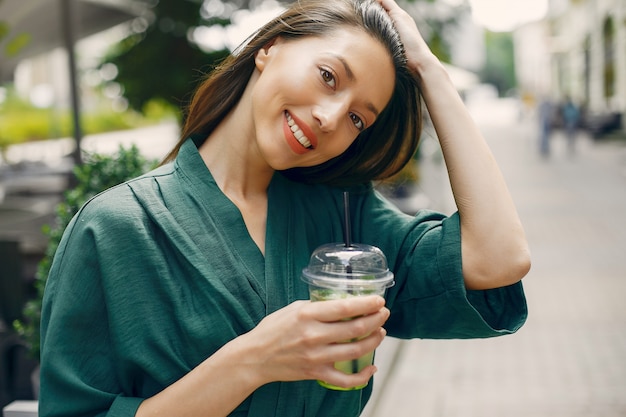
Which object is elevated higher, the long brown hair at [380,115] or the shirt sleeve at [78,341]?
the long brown hair at [380,115]

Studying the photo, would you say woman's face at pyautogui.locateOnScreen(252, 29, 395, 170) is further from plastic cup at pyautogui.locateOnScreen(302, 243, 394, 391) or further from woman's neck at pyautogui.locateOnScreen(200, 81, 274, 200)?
plastic cup at pyautogui.locateOnScreen(302, 243, 394, 391)

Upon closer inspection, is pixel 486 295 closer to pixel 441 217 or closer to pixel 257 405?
pixel 441 217

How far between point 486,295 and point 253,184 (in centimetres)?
60

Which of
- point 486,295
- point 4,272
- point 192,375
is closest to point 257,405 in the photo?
point 192,375

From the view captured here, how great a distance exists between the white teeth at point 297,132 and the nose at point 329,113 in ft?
0.14

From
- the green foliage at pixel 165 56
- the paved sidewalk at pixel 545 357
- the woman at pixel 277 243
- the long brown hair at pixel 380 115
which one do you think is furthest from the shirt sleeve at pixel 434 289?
the green foliage at pixel 165 56

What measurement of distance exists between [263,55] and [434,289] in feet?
2.14

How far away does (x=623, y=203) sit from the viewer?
11.9 metres

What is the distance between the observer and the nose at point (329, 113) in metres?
1.41

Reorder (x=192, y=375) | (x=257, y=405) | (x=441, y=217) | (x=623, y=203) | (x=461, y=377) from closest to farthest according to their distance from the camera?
(x=192, y=375) < (x=257, y=405) < (x=441, y=217) < (x=461, y=377) < (x=623, y=203)

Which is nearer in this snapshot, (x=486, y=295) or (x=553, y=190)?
(x=486, y=295)

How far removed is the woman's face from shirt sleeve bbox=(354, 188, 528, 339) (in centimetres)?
32

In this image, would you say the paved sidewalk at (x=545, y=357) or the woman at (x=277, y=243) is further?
the paved sidewalk at (x=545, y=357)

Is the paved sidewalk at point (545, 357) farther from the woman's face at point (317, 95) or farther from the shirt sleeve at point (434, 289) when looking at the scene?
the woman's face at point (317, 95)
